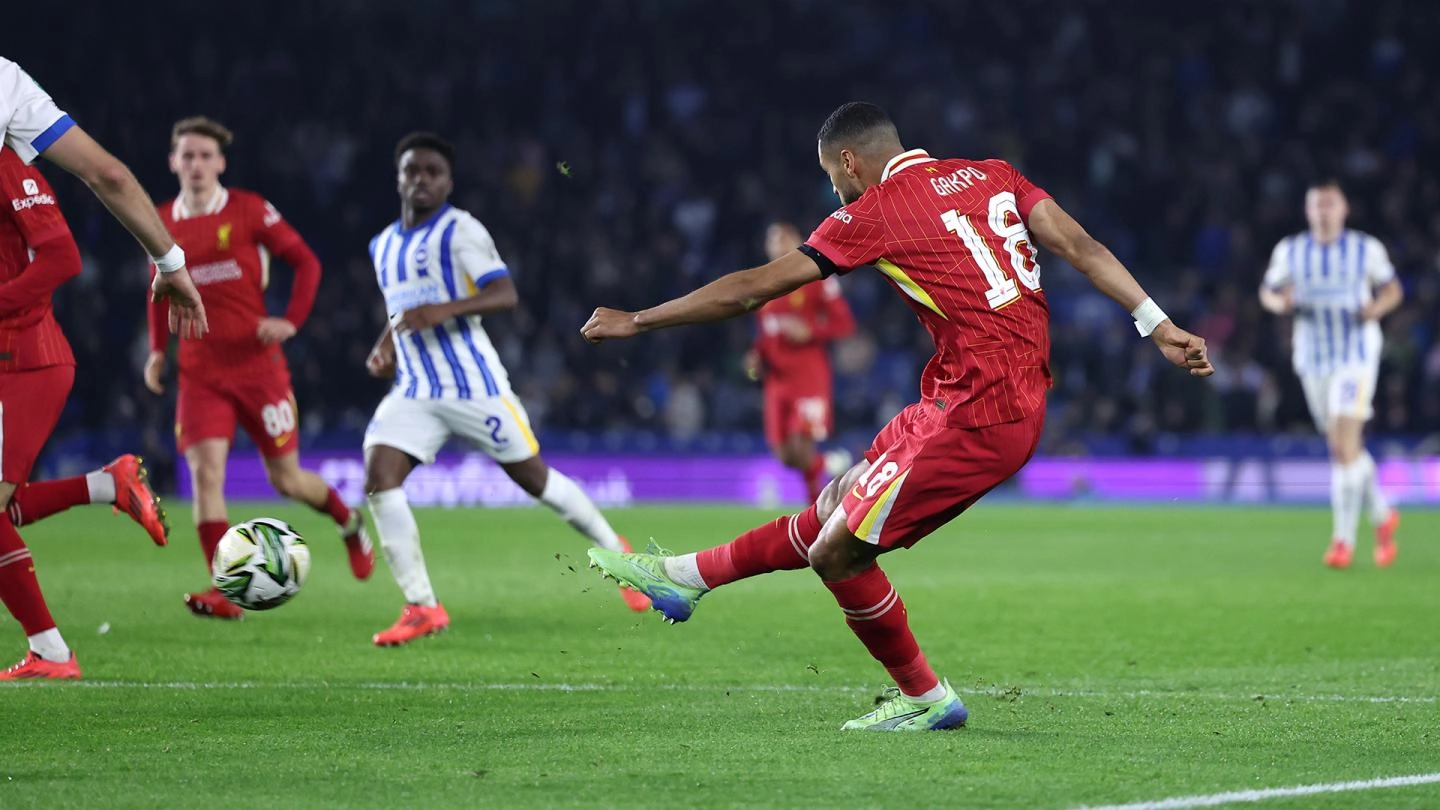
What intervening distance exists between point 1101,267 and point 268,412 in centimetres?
549

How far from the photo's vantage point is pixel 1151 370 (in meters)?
23.4

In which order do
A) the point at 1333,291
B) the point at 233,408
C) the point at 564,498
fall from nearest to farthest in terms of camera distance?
the point at 564,498 → the point at 233,408 → the point at 1333,291

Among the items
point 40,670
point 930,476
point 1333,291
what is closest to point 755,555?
point 930,476

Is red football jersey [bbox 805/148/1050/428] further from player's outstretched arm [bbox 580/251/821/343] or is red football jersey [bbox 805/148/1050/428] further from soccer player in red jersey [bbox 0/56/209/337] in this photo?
soccer player in red jersey [bbox 0/56/209/337]

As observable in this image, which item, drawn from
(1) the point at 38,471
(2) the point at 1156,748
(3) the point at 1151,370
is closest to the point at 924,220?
(2) the point at 1156,748

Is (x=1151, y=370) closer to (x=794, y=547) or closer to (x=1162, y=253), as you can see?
(x=1162, y=253)

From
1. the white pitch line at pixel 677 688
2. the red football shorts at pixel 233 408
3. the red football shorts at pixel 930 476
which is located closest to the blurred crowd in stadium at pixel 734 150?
the red football shorts at pixel 233 408

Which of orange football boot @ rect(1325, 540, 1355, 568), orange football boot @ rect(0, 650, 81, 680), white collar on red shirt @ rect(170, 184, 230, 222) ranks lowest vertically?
orange football boot @ rect(1325, 540, 1355, 568)

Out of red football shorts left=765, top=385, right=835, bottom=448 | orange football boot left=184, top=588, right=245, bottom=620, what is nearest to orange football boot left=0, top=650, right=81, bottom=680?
orange football boot left=184, top=588, right=245, bottom=620

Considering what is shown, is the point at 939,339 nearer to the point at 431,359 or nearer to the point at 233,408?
the point at 431,359

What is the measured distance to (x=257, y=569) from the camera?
694 cm

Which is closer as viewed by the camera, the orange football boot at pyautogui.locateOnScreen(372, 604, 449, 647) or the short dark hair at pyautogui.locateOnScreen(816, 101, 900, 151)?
the short dark hair at pyautogui.locateOnScreen(816, 101, 900, 151)

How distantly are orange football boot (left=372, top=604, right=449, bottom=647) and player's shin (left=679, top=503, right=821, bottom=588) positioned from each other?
266cm

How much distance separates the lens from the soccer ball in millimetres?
6941
